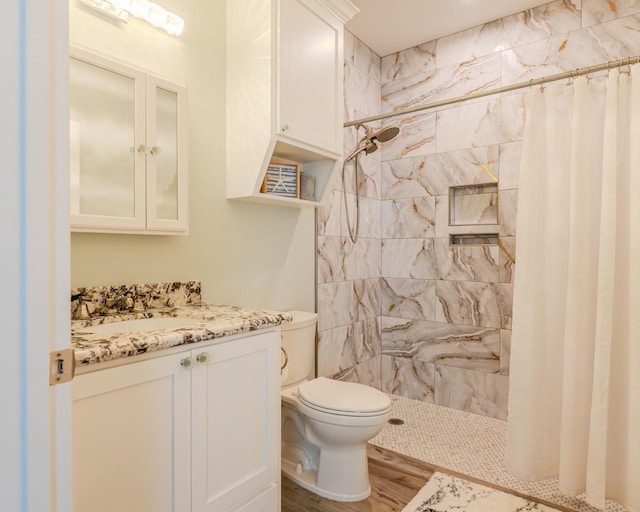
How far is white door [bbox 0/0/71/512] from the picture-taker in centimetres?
58

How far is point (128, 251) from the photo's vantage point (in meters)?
1.59

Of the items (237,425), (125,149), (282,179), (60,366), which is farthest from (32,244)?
(282,179)

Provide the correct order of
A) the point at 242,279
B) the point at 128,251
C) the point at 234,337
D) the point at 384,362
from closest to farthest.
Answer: the point at 234,337 < the point at 128,251 < the point at 242,279 < the point at 384,362

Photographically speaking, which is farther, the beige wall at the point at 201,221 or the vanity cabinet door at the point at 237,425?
the beige wall at the point at 201,221

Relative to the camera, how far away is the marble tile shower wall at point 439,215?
2562 mm

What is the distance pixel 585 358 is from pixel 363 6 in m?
2.37

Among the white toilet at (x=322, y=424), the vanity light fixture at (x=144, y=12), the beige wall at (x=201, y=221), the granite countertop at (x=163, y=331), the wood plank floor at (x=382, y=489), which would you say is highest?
the vanity light fixture at (x=144, y=12)

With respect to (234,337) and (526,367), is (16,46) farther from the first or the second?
(526,367)

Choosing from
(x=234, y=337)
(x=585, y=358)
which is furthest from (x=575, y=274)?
(x=234, y=337)

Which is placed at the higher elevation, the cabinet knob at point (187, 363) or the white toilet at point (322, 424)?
the cabinet knob at point (187, 363)

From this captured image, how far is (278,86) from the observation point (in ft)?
5.85

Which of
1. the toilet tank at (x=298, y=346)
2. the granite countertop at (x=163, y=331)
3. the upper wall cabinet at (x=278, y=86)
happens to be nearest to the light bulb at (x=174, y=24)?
the upper wall cabinet at (x=278, y=86)

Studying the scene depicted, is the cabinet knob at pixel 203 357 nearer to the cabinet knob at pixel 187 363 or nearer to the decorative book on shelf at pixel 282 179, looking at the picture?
the cabinet knob at pixel 187 363

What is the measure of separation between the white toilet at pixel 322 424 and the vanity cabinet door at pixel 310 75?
0.96 metres
